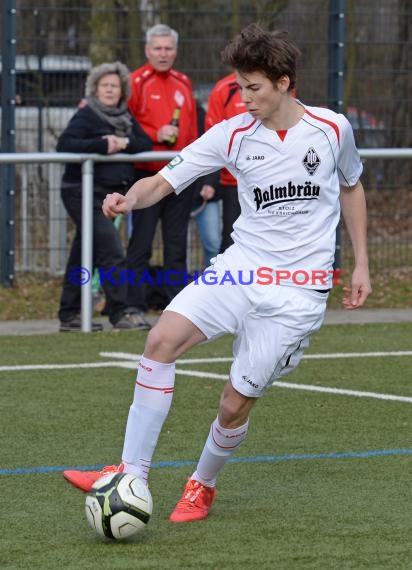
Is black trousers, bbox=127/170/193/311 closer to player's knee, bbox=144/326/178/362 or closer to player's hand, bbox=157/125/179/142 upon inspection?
player's hand, bbox=157/125/179/142

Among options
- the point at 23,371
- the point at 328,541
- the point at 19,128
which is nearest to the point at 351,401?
the point at 23,371

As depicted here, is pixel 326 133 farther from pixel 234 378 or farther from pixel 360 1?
pixel 360 1

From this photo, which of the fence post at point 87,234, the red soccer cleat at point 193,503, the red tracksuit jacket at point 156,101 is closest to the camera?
the red soccer cleat at point 193,503

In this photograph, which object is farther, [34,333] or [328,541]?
[34,333]

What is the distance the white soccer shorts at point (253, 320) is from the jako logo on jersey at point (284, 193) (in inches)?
11.5

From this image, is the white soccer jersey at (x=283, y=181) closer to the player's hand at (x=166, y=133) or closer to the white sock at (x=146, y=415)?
the white sock at (x=146, y=415)

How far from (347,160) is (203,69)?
7840 millimetres

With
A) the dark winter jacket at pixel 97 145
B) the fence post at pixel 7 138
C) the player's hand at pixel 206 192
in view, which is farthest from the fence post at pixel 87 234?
the fence post at pixel 7 138

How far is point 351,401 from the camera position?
27.1 ft

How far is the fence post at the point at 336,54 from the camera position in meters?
13.6

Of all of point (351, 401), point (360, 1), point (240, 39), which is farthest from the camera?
point (360, 1)

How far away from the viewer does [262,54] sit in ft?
18.2

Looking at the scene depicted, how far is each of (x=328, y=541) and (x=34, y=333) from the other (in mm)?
6119

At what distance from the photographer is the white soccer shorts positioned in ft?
18.3
